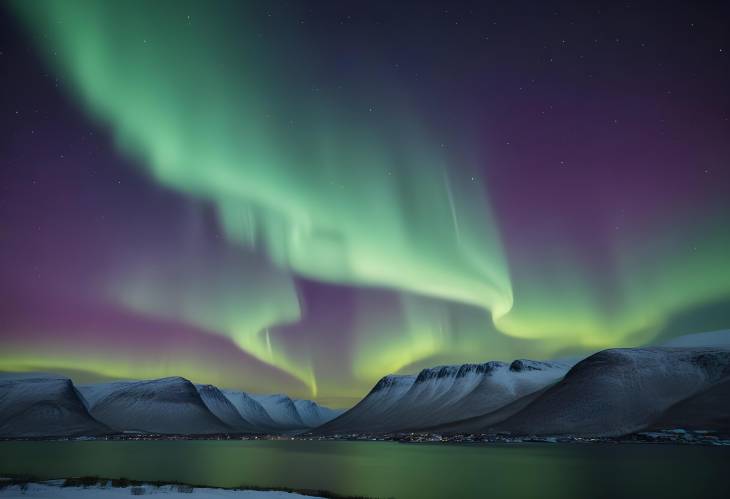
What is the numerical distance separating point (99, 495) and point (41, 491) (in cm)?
672

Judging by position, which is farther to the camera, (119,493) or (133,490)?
(133,490)

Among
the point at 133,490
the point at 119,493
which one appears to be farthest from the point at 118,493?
the point at 133,490

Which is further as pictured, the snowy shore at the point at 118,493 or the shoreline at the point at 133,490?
the shoreline at the point at 133,490

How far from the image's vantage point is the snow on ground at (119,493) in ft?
153

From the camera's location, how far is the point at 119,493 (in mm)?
49188

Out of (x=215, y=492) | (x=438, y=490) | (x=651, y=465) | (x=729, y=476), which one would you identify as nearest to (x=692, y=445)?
(x=651, y=465)

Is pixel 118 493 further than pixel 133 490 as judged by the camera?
No

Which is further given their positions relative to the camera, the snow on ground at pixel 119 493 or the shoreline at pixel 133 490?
the shoreline at pixel 133 490

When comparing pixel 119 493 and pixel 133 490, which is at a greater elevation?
pixel 133 490

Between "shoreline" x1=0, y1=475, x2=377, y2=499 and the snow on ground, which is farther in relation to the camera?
"shoreline" x1=0, y1=475, x2=377, y2=499

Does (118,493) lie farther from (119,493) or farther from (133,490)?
(133,490)

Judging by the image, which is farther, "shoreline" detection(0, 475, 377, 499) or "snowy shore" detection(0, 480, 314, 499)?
"shoreline" detection(0, 475, 377, 499)

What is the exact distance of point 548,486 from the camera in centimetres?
8350

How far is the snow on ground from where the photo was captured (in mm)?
46594
